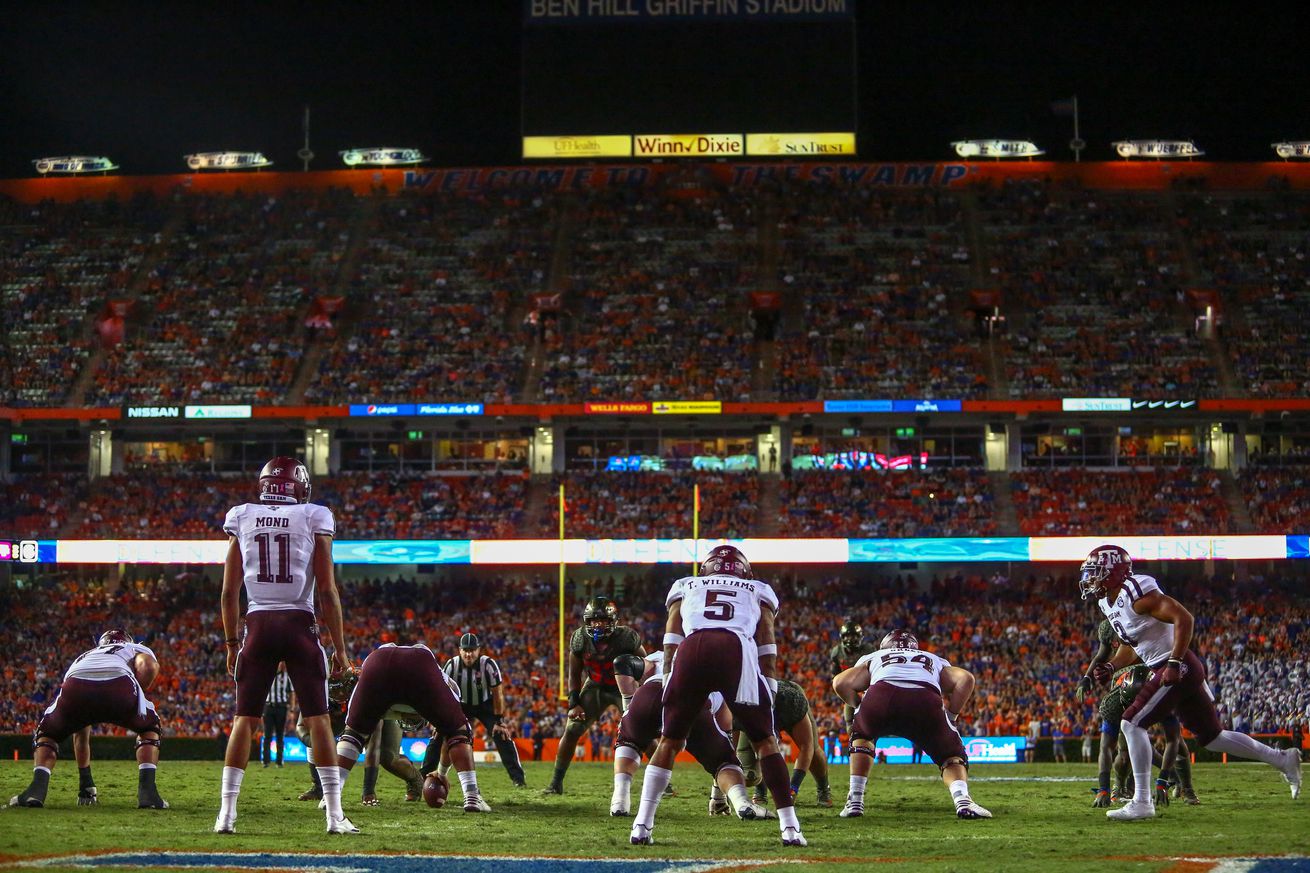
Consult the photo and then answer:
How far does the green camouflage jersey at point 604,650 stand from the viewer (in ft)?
58.1

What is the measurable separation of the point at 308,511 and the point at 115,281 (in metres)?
49.0

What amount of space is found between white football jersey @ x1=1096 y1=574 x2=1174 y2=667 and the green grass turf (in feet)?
4.78

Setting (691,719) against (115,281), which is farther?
(115,281)

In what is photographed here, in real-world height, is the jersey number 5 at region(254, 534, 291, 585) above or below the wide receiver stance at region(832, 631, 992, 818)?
→ above

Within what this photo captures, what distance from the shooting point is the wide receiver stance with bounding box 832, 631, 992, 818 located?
548 inches

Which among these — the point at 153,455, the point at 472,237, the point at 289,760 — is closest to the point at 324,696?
the point at 289,760

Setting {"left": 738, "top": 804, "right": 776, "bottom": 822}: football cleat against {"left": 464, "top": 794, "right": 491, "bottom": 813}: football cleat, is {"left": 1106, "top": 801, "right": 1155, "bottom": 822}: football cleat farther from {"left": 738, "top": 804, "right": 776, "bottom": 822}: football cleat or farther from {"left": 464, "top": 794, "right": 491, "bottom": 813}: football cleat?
{"left": 464, "top": 794, "right": 491, "bottom": 813}: football cleat

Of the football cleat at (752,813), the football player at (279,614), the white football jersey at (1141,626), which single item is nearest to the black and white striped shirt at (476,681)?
the football cleat at (752,813)

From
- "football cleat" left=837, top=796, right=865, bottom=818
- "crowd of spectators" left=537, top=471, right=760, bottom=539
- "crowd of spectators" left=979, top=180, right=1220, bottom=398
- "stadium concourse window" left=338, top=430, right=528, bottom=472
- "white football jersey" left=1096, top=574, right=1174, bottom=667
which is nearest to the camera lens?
"white football jersey" left=1096, top=574, right=1174, bottom=667

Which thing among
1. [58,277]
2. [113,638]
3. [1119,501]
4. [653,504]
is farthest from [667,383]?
[113,638]

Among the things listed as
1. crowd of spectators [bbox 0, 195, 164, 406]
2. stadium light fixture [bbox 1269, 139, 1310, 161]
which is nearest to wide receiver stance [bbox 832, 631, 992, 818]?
crowd of spectators [bbox 0, 195, 164, 406]

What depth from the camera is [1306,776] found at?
22.0 m

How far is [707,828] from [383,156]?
5305 centimetres

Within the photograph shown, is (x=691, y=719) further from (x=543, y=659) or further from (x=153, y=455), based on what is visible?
(x=153, y=455)
